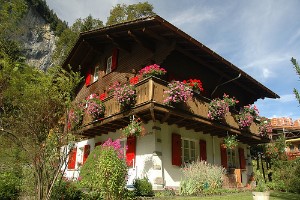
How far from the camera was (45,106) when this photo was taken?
7.16 meters

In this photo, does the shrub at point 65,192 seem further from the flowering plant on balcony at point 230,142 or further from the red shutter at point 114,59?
the red shutter at point 114,59

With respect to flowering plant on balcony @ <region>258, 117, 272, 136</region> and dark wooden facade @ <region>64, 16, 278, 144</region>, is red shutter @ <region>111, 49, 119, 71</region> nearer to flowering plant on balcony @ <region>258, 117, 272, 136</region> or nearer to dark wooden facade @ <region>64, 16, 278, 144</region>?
dark wooden facade @ <region>64, 16, 278, 144</region>

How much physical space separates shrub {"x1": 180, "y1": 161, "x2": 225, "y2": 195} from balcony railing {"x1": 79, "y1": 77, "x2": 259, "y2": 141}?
197 centimetres

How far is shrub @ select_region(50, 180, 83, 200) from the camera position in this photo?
8.19 metres

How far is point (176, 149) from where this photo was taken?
12172mm

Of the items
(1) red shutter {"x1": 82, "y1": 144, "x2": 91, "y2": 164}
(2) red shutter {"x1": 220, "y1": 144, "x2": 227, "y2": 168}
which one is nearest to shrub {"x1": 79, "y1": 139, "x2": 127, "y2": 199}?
(1) red shutter {"x1": 82, "y1": 144, "x2": 91, "y2": 164}

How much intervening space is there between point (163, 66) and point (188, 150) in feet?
13.3

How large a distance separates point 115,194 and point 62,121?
250cm

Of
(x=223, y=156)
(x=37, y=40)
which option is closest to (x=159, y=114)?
(x=223, y=156)

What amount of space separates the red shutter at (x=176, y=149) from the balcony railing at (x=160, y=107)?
1143mm

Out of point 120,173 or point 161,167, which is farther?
point 161,167

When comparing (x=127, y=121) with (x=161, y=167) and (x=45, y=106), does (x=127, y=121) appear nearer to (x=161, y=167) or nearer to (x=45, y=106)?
(x=161, y=167)

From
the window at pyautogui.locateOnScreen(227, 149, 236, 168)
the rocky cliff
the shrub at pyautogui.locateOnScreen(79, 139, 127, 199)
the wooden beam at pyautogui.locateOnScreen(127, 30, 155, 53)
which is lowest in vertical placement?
the shrub at pyautogui.locateOnScreen(79, 139, 127, 199)

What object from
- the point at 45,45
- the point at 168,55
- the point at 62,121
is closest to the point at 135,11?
the point at 168,55
